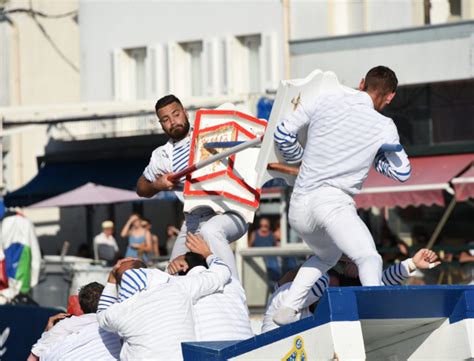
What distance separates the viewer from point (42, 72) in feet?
93.5

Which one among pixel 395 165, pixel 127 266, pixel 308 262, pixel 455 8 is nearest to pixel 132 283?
pixel 127 266

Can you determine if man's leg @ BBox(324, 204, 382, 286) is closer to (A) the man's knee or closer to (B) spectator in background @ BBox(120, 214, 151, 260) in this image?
(A) the man's knee

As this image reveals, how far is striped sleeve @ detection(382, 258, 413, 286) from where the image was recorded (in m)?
8.87

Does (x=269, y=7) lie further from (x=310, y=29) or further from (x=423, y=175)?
(x=423, y=175)

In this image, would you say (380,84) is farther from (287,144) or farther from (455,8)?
(455,8)

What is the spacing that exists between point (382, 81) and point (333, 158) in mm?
559

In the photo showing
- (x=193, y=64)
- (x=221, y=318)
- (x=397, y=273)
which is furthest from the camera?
(x=193, y=64)

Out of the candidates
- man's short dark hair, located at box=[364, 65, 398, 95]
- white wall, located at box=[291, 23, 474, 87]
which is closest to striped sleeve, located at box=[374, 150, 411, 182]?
man's short dark hair, located at box=[364, 65, 398, 95]

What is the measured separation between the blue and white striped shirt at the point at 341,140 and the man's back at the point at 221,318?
78cm

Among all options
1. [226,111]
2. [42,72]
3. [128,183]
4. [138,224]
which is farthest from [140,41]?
[226,111]

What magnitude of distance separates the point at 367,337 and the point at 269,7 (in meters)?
18.0

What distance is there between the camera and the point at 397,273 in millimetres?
8977

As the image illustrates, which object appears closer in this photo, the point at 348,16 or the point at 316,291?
the point at 316,291

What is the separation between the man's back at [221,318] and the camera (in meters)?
8.29
